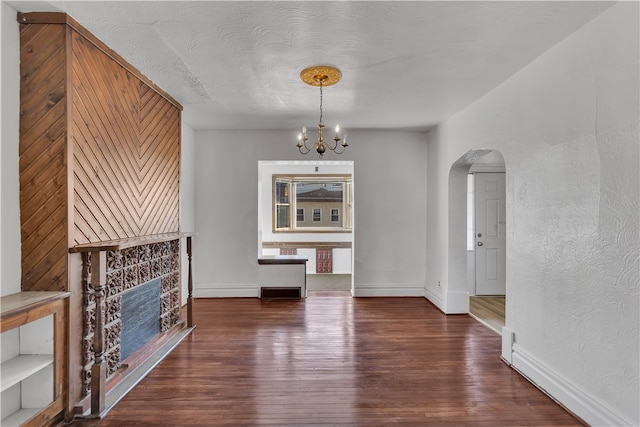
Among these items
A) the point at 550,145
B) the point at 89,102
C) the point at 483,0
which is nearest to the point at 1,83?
the point at 89,102

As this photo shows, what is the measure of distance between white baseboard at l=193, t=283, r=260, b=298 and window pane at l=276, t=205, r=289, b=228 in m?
2.93

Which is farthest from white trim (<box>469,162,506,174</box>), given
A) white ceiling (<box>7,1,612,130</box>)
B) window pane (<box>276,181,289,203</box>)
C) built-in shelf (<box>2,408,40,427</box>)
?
built-in shelf (<box>2,408,40,427</box>)

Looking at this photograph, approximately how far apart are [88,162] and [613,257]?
346cm

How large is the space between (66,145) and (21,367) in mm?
1330

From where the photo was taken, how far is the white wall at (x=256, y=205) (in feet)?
17.4

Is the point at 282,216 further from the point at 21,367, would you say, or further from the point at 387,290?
the point at 21,367

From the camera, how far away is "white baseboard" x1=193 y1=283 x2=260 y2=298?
5.28 m

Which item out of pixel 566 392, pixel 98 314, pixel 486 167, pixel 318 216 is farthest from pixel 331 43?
pixel 318 216

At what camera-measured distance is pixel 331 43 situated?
2.42m

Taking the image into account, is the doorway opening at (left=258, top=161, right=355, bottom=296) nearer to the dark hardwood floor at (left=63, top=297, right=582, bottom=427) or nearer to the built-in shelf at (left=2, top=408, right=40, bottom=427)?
the dark hardwood floor at (left=63, top=297, right=582, bottom=427)

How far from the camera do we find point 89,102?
93.3 inches

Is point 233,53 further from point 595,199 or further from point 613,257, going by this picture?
point 613,257

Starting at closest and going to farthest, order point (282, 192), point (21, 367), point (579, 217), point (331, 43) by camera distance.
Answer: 1. point (21, 367)
2. point (579, 217)
3. point (331, 43)
4. point (282, 192)

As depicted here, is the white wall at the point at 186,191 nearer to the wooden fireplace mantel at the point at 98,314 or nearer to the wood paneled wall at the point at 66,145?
the wood paneled wall at the point at 66,145
